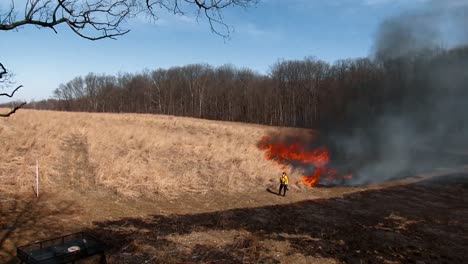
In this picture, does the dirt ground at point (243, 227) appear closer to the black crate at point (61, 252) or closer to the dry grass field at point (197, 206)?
the dry grass field at point (197, 206)

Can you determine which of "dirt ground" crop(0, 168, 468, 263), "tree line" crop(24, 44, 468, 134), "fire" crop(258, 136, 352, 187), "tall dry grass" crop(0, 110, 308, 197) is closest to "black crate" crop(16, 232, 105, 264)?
"dirt ground" crop(0, 168, 468, 263)

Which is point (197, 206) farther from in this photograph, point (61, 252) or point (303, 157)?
point (303, 157)

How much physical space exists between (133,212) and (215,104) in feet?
210

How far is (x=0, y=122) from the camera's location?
774 inches

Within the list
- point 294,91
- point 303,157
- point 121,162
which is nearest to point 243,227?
point 121,162

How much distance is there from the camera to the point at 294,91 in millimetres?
67188

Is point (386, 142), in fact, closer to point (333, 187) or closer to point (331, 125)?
→ point (331, 125)

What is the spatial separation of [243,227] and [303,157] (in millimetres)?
16350

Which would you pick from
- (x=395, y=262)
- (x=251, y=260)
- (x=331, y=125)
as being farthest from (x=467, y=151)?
(x=251, y=260)

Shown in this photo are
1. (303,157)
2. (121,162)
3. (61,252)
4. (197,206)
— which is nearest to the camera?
(61,252)

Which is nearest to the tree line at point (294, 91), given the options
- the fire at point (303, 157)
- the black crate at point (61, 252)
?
the fire at point (303, 157)

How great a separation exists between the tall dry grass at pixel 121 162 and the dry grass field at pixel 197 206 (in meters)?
0.06

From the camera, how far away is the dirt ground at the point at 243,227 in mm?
9297

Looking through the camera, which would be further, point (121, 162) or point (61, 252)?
point (121, 162)
